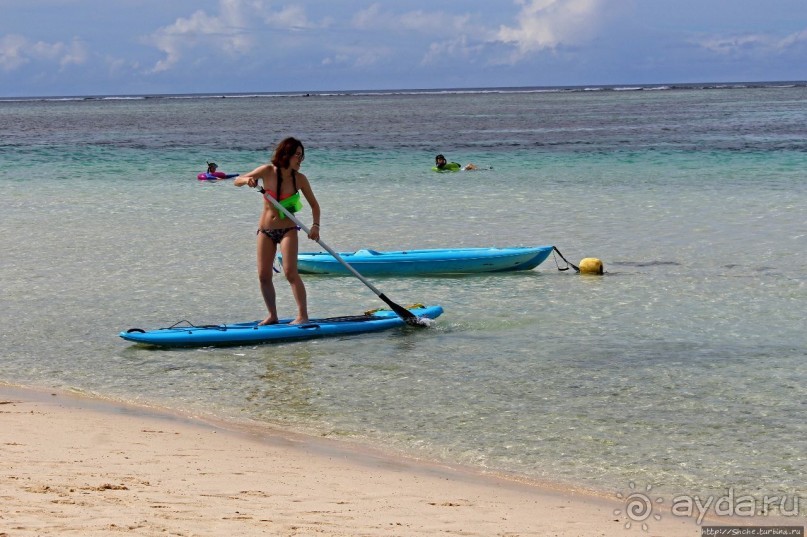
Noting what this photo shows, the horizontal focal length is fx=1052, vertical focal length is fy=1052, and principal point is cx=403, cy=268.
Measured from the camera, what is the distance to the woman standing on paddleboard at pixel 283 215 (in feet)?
33.0

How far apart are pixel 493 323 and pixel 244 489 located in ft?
19.8

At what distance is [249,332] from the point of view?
10.6 m

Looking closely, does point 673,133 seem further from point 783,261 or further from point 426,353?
point 426,353

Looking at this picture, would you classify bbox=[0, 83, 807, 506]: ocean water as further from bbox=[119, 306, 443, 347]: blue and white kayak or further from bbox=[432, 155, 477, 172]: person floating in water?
bbox=[432, 155, 477, 172]: person floating in water

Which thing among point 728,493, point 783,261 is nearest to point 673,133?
point 783,261

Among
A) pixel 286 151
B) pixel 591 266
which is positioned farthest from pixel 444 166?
pixel 286 151

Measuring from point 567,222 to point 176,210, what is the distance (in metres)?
9.02

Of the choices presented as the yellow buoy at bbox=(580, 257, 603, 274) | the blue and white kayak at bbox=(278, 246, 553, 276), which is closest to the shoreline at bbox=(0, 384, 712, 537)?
the blue and white kayak at bbox=(278, 246, 553, 276)

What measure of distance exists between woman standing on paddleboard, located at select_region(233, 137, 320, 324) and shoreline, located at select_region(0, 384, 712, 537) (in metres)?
2.86

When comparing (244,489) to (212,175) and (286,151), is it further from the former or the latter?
(212,175)

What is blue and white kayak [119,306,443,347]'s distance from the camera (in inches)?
414

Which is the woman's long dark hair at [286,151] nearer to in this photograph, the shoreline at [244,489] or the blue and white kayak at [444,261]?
the shoreline at [244,489]

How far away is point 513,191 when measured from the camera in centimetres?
2634

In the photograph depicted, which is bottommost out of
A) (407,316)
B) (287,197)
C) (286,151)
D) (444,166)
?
(407,316)
